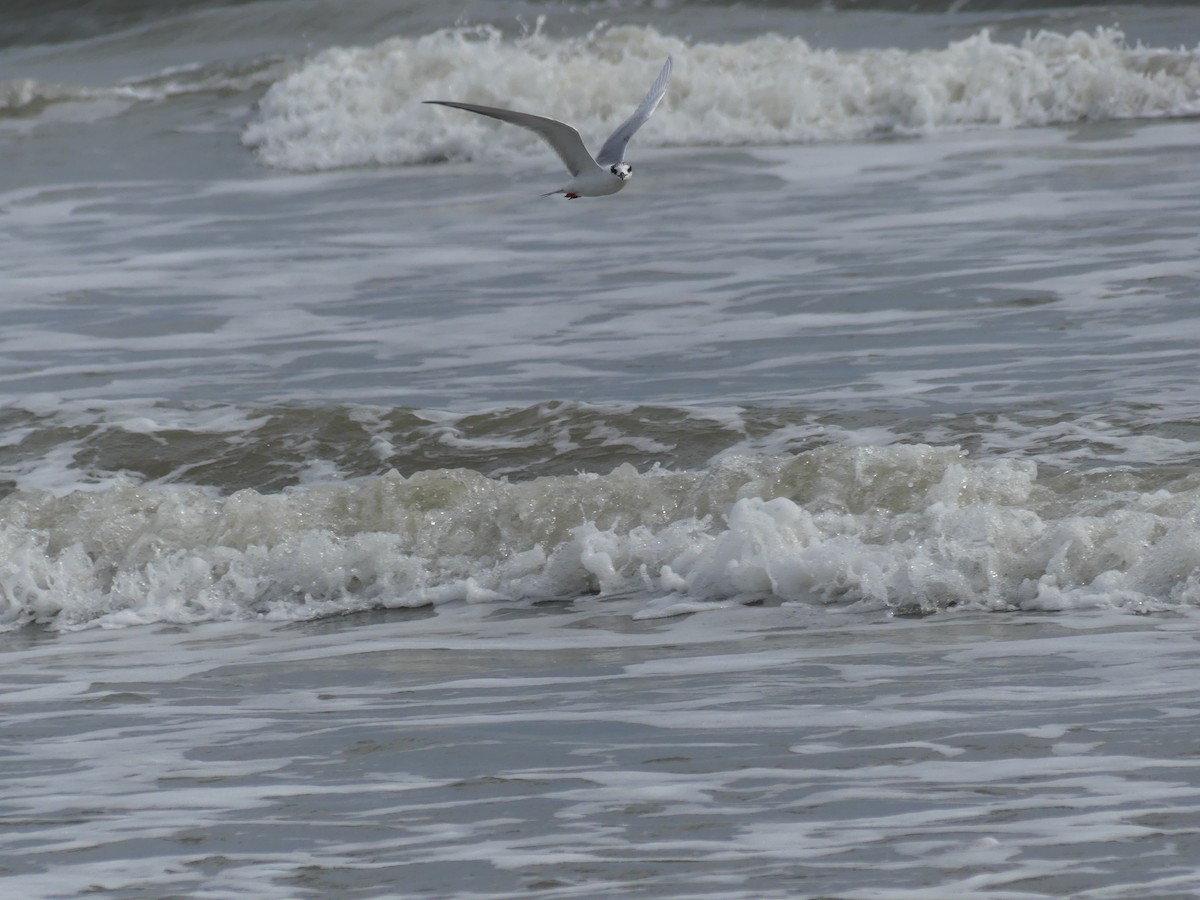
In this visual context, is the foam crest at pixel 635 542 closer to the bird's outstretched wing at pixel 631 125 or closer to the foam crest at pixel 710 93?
the bird's outstretched wing at pixel 631 125

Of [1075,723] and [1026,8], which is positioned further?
[1026,8]

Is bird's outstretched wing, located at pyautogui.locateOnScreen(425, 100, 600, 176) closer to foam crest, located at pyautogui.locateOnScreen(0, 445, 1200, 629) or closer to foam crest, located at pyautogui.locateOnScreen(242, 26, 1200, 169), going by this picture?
foam crest, located at pyautogui.locateOnScreen(0, 445, 1200, 629)

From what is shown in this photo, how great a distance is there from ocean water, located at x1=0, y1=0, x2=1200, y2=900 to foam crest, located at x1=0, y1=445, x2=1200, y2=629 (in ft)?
0.07

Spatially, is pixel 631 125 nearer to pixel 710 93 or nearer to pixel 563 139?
pixel 563 139

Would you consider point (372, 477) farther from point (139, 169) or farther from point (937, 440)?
point (139, 169)

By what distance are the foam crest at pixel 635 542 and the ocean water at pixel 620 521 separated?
2cm

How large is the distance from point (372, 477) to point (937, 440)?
243 centimetres

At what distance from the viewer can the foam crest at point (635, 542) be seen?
672 cm

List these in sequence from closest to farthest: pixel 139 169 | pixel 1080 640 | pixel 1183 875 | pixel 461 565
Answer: pixel 1183 875 < pixel 1080 640 < pixel 461 565 < pixel 139 169

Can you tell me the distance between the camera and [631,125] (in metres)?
9.34

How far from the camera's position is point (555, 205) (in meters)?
16.0

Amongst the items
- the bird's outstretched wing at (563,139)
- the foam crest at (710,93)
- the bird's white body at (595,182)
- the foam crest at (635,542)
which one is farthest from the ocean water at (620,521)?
the bird's outstretched wing at (563,139)

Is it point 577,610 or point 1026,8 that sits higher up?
point 1026,8

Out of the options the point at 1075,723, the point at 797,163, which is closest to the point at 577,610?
the point at 1075,723
